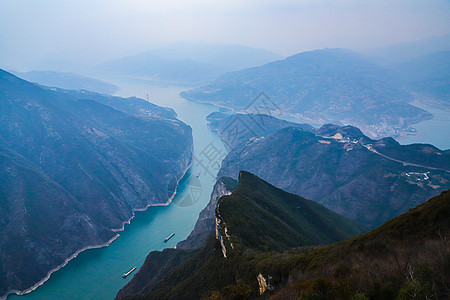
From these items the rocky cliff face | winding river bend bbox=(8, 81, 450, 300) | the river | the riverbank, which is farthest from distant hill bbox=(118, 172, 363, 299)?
the river

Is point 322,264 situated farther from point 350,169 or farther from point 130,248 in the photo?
point 350,169

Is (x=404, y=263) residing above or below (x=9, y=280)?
above

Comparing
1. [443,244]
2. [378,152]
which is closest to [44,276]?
[443,244]

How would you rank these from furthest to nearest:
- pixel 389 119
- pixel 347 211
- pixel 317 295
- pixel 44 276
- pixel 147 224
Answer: pixel 389 119 < pixel 147 224 < pixel 347 211 < pixel 44 276 < pixel 317 295

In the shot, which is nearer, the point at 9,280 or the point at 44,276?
the point at 9,280

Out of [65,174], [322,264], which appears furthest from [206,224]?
[65,174]

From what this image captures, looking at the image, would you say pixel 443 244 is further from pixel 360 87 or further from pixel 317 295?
pixel 360 87
